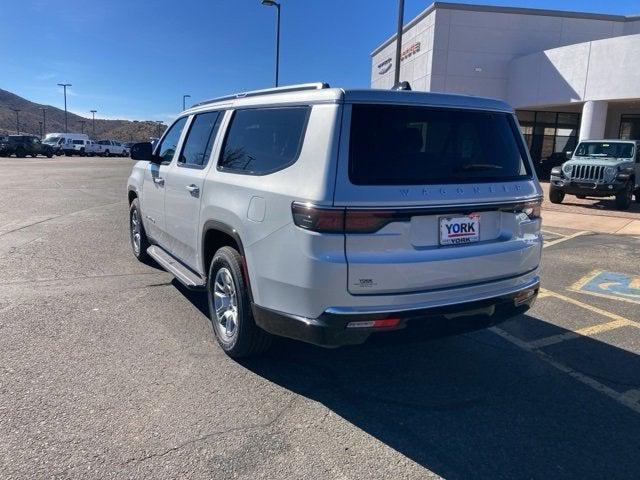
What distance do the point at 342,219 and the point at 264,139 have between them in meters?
1.08

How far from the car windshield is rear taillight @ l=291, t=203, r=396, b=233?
50.5 ft

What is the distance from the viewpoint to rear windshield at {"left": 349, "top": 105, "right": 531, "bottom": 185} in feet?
10.2

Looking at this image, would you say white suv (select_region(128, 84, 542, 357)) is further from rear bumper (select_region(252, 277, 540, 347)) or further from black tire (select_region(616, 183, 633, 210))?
black tire (select_region(616, 183, 633, 210))

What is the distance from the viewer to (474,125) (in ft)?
11.8

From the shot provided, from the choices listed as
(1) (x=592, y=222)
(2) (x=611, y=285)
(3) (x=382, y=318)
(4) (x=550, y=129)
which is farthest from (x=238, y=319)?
(4) (x=550, y=129)

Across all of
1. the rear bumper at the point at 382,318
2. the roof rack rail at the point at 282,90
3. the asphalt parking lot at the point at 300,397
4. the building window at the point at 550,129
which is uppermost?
the building window at the point at 550,129

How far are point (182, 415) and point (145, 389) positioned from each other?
1.49 feet

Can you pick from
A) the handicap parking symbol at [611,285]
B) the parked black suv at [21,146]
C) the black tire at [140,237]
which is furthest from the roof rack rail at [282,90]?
the parked black suv at [21,146]

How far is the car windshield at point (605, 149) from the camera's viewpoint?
15.8 metres

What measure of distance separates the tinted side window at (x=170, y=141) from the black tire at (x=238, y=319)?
183 centimetres

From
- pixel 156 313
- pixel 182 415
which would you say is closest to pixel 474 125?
pixel 182 415

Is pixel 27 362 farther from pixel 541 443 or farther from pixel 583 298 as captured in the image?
pixel 583 298

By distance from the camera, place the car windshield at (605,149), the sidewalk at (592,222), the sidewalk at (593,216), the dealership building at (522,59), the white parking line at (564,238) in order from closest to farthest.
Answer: the white parking line at (564,238) < the sidewalk at (592,222) < the sidewalk at (593,216) < the car windshield at (605,149) < the dealership building at (522,59)

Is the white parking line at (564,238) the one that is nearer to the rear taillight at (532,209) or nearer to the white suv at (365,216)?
the rear taillight at (532,209)
